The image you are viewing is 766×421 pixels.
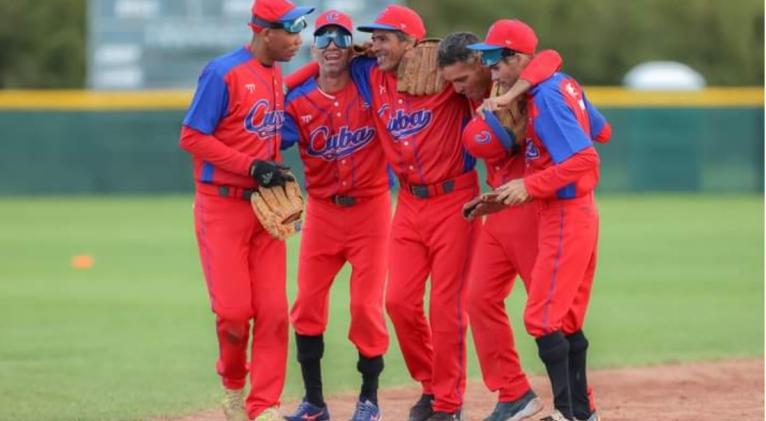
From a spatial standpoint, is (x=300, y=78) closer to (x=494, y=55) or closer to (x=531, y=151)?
(x=494, y=55)

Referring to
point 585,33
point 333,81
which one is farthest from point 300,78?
point 585,33

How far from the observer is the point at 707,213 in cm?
2041

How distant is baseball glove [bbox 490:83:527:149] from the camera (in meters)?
6.70

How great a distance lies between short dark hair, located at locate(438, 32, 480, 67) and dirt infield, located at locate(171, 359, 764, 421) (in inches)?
69.8

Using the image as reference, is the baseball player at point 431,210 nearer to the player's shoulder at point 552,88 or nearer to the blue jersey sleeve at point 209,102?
the player's shoulder at point 552,88

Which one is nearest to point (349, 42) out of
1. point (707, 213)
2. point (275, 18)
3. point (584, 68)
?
point (275, 18)

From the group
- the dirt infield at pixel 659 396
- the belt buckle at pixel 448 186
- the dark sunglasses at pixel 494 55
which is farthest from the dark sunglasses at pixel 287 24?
the dirt infield at pixel 659 396

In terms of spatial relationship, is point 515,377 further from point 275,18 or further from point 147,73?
point 147,73

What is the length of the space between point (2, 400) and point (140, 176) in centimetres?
1524

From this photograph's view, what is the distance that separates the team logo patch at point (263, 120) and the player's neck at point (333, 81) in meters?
0.29

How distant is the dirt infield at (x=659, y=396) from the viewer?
758 centimetres

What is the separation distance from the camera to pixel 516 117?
675 centimetres

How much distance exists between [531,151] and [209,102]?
1442mm

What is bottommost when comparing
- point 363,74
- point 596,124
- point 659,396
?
point 659,396
